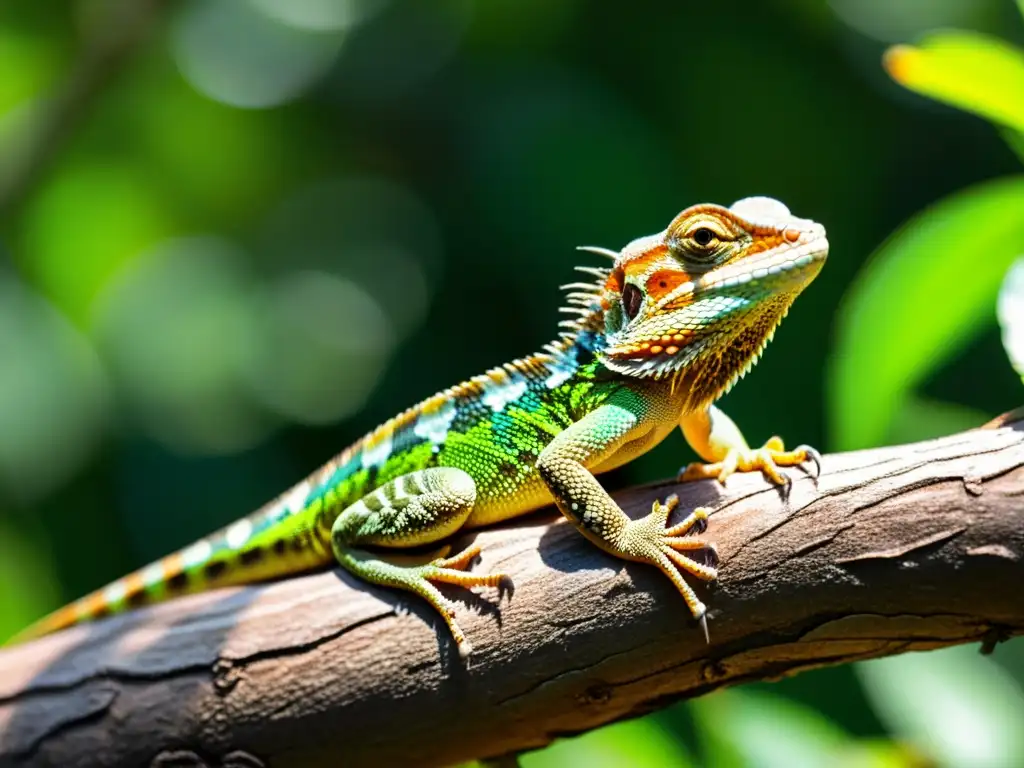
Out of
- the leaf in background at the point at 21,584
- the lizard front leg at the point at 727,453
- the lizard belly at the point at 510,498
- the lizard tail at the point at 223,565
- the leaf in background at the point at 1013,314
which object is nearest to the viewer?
the leaf in background at the point at 1013,314

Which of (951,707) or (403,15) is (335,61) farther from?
(951,707)

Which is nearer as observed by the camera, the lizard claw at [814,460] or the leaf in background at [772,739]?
the lizard claw at [814,460]

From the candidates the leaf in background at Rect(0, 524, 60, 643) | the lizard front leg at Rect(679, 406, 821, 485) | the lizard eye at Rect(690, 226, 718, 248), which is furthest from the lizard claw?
the leaf in background at Rect(0, 524, 60, 643)

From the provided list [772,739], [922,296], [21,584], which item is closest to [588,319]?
[922,296]

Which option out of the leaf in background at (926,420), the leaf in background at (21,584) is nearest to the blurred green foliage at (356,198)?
the leaf in background at (21,584)

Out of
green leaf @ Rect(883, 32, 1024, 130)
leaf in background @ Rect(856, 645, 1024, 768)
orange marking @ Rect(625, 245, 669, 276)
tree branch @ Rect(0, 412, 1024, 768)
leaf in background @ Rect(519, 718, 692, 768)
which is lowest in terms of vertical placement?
leaf in background @ Rect(856, 645, 1024, 768)

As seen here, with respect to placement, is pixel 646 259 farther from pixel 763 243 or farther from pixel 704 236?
pixel 763 243

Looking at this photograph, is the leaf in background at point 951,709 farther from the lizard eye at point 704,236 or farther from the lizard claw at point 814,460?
the lizard eye at point 704,236

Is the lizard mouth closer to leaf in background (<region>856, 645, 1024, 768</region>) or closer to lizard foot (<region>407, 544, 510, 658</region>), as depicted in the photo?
lizard foot (<region>407, 544, 510, 658</region>)
